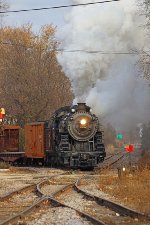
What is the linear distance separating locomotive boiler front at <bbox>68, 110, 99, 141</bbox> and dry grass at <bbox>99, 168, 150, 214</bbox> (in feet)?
27.8

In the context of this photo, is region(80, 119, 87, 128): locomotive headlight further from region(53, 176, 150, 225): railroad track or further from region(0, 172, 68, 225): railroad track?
region(53, 176, 150, 225): railroad track

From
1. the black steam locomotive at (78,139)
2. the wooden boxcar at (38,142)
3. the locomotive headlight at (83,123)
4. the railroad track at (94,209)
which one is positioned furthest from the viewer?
the wooden boxcar at (38,142)

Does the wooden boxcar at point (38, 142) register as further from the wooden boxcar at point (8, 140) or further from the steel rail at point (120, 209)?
the steel rail at point (120, 209)

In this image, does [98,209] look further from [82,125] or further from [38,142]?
[38,142]

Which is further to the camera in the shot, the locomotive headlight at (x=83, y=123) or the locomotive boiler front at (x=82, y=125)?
the locomotive headlight at (x=83, y=123)

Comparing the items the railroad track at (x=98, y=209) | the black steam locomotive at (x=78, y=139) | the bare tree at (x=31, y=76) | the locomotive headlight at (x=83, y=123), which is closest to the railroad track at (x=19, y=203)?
the railroad track at (x=98, y=209)

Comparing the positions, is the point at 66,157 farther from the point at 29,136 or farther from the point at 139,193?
the point at 139,193

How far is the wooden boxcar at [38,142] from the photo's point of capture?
28.6m

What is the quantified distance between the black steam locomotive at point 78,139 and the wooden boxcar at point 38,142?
5.89 feet

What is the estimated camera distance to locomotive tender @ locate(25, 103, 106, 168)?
1012 inches

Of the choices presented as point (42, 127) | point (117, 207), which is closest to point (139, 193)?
point (117, 207)

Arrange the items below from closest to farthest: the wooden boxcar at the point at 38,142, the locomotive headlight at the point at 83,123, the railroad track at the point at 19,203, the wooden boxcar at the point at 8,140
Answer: the railroad track at the point at 19,203 < the locomotive headlight at the point at 83,123 < the wooden boxcar at the point at 38,142 < the wooden boxcar at the point at 8,140

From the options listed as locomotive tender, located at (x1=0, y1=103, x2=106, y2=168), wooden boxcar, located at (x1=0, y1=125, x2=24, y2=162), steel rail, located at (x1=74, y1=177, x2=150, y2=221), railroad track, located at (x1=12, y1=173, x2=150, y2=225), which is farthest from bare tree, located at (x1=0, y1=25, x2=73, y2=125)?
steel rail, located at (x1=74, y1=177, x2=150, y2=221)

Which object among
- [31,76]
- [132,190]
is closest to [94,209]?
[132,190]
